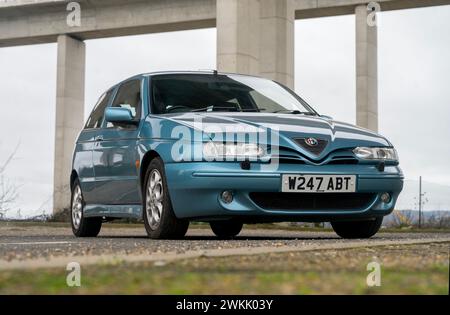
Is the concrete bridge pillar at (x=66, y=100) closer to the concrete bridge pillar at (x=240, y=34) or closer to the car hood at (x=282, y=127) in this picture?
the concrete bridge pillar at (x=240, y=34)

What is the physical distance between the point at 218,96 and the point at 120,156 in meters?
→ 1.10

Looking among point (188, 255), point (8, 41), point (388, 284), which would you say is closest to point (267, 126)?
point (188, 255)

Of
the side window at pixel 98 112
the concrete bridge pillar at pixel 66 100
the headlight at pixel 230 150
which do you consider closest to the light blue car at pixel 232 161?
the headlight at pixel 230 150

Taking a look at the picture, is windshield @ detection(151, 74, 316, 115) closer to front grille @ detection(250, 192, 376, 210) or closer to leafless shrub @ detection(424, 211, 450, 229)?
front grille @ detection(250, 192, 376, 210)

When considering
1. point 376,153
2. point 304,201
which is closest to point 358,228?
point 376,153

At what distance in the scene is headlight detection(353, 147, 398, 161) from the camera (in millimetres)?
7664

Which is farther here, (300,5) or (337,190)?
(300,5)

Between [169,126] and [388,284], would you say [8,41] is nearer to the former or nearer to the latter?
[169,126]

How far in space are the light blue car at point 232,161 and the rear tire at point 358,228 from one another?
12mm

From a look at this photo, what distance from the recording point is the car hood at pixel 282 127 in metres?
7.27

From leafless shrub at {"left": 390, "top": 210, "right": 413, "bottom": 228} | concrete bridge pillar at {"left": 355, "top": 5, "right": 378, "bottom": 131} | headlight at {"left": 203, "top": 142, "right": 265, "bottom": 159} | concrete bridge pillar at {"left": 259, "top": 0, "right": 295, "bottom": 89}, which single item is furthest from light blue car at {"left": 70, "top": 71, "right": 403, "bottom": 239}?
concrete bridge pillar at {"left": 355, "top": 5, "right": 378, "bottom": 131}

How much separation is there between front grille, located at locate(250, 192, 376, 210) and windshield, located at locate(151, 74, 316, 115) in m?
1.15
